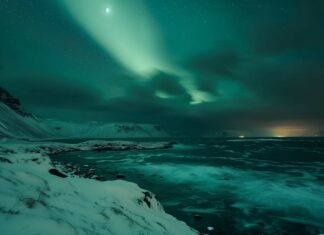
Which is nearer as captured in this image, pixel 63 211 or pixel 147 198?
pixel 63 211

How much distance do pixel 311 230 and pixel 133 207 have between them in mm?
11178

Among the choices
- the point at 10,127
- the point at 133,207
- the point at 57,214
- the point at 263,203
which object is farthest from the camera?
the point at 10,127

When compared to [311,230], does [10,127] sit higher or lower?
higher

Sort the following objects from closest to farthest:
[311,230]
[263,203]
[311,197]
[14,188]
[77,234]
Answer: [77,234], [14,188], [311,230], [263,203], [311,197]

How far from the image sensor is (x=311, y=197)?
1997 centimetres

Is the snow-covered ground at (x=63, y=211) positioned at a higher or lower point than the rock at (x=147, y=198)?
higher

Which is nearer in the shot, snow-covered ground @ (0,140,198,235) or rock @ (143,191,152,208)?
snow-covered ground @ (0,140,198,235)

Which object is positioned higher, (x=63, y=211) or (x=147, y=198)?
(x=63, y=211)

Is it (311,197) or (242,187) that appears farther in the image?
(242,187)

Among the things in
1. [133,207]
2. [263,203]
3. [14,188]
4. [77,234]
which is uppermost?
[14,188]

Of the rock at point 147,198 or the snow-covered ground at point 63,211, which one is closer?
the snow-covered ground at point 63,211

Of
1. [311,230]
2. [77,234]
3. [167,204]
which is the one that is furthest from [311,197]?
[77,234]

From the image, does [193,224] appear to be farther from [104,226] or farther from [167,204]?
[104,226]

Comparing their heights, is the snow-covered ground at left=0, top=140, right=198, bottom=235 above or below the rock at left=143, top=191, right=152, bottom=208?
above
